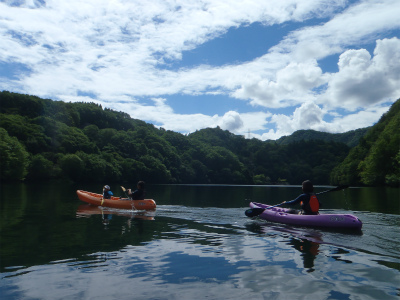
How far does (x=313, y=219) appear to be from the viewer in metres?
12.9

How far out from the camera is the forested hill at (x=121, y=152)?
239ft

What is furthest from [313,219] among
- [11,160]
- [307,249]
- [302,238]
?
[11,160]

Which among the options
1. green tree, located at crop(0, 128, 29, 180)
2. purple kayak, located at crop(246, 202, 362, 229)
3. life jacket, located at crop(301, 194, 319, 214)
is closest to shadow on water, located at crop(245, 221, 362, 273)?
purple kayak, located at crop(246, 202, 362, 229)

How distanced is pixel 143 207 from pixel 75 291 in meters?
12.9

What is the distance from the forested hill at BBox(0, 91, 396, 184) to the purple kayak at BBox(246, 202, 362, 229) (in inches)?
2060

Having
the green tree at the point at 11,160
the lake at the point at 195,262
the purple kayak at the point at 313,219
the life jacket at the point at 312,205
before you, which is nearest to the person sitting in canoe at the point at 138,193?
the lake at the point at 195,262

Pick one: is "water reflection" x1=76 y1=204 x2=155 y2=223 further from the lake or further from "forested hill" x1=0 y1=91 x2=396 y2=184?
"forested hill" x1=0 y1=91 x2=396 y2=184

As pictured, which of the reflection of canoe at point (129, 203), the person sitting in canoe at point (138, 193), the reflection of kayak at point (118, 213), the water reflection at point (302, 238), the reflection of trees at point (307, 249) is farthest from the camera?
the person sitting in canoe at point (138, 193)

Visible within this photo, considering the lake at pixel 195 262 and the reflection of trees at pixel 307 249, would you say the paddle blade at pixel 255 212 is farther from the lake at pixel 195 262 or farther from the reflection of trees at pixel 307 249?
the reflection of trees at pixel 307 249

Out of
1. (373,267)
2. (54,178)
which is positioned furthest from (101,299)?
(54,178)

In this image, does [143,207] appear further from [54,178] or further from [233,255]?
[54,178]

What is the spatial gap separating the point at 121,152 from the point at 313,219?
3787 inches

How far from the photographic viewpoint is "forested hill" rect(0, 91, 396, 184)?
72812mm

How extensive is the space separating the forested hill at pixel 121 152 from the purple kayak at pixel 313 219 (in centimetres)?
5232
